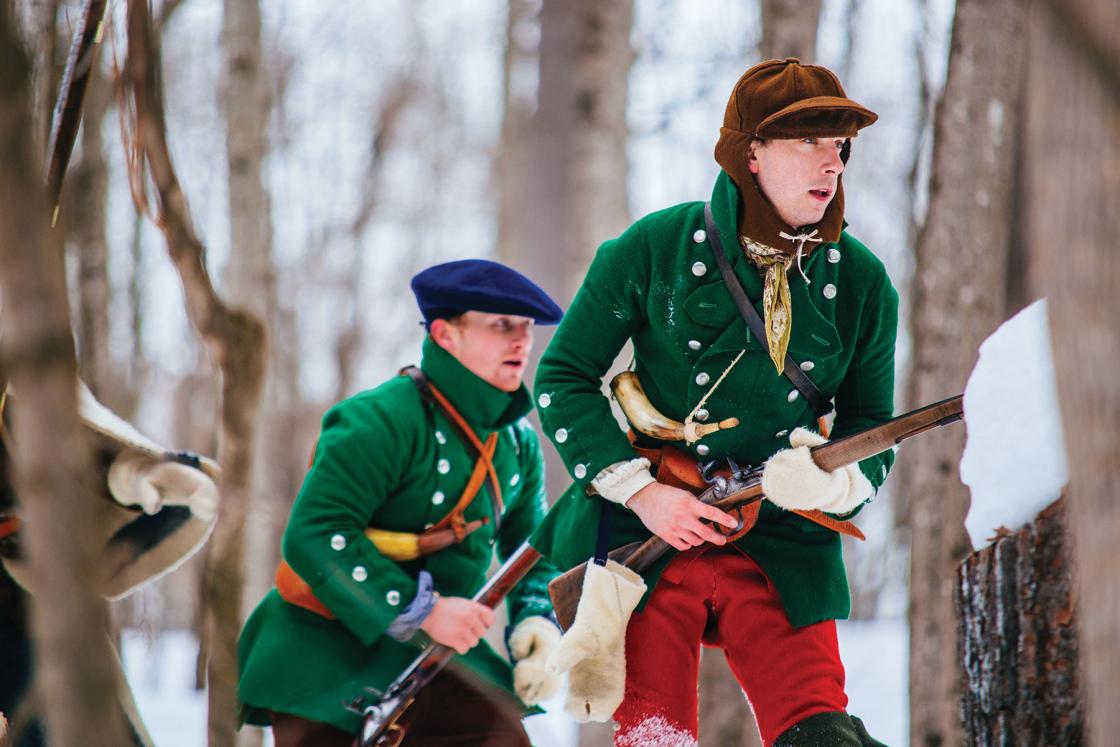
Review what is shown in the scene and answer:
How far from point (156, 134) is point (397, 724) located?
194 centimetres

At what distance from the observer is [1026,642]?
2.83 m

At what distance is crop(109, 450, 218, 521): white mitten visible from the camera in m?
3.65

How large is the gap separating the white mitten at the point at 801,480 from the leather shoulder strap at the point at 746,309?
151 mm

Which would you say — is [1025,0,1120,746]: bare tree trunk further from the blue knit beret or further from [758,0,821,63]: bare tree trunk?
[758,0,821,63]: bare tree trunk

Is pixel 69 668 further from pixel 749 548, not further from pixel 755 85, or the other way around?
pixel 755 85

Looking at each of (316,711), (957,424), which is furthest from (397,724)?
(957,424)

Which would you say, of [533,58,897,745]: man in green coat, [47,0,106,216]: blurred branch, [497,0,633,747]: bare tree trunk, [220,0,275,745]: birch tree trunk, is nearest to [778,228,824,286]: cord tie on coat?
[533,58,897,745]: man in green coat

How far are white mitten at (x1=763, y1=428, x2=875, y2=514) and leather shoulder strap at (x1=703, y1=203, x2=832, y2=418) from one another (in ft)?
0.49

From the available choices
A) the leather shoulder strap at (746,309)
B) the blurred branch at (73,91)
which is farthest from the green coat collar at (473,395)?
the blurred branch at (73,91)

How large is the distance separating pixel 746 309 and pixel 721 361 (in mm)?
129

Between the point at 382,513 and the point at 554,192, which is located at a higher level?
the point at 554,192

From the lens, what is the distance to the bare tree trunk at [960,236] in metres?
4.76

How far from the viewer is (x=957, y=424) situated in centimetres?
464

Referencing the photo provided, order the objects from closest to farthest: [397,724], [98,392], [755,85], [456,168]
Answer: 1. [755,85]
2. [397,724]
3. [98,392]
4. [456,168]
